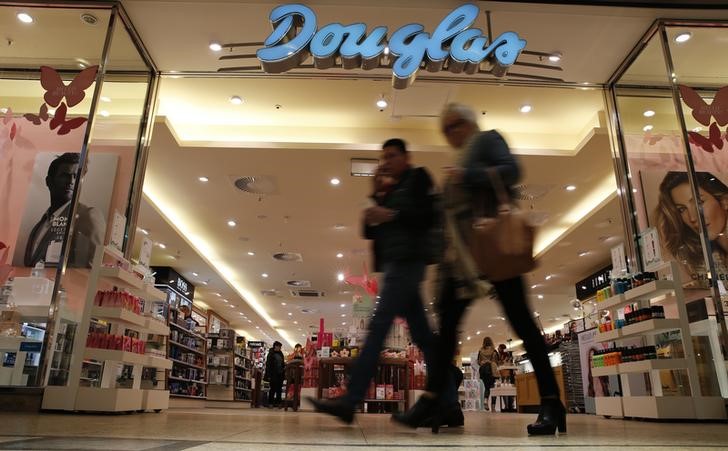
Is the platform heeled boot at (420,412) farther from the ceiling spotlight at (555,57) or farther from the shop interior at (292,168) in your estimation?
the ceiling spotlight at (555,57)

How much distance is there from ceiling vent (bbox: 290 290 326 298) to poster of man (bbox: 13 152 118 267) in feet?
35.0

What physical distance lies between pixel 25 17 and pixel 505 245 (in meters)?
5.43

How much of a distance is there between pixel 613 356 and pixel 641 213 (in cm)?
159

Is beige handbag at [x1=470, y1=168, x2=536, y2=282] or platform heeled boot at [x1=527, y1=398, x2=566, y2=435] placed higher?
beige handbag at [x1=470, y1=168, x2=536, y2=282]

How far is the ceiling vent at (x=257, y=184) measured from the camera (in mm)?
7688

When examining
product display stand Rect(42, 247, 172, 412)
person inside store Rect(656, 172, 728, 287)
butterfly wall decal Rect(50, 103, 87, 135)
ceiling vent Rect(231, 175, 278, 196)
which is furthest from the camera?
ceiling vent Rect(231, 175, 278, 196)

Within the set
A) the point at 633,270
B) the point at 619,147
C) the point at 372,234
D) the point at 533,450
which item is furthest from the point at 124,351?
the point at 619,147

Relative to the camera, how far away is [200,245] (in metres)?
11.5

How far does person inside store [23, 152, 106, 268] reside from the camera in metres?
4.72

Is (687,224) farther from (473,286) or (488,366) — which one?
(488,366)

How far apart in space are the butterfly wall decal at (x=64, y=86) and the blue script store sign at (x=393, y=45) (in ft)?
6.18

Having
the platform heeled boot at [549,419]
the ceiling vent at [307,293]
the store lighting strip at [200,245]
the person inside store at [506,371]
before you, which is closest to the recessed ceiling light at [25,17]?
the store lighting strip at [200,245]

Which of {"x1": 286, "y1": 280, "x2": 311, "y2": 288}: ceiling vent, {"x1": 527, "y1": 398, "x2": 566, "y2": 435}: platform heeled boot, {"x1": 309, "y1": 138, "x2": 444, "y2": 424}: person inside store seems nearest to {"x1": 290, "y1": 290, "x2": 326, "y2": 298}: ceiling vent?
{"x1": 286, "y1": 280, "x2": 311, "y2": 288}: ceiling vent

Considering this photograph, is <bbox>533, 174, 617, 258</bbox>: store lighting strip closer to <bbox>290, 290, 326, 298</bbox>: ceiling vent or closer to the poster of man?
the poster of man
